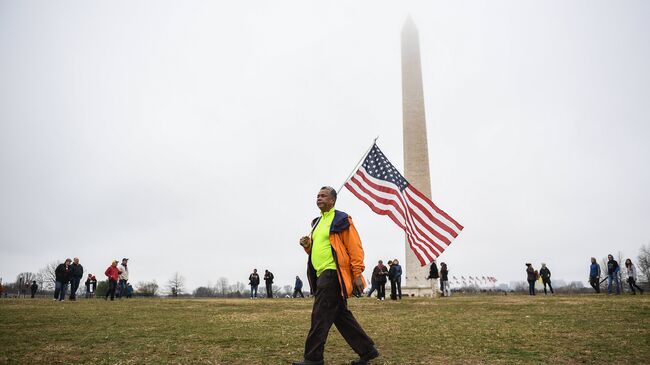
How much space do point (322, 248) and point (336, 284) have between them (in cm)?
44

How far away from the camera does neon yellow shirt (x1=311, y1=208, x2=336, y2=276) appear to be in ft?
A: 17.0

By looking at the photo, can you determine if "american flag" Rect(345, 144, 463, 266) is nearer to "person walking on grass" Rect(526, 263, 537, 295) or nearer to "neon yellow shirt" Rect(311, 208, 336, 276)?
"neon yellow shirt" Rect(311, 208, 336, 276)

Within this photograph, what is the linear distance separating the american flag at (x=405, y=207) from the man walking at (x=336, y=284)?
198 inches

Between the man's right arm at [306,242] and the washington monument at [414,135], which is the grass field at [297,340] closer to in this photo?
the man's right arm at [306,242]

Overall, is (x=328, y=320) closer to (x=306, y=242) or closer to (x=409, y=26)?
(x=306, y=242)

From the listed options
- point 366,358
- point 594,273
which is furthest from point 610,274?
point 366,358

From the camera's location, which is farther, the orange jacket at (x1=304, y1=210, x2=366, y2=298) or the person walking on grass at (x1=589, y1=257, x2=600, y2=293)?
the person walking on grass at (x1=589, y1=257, x2=600, y2=293)

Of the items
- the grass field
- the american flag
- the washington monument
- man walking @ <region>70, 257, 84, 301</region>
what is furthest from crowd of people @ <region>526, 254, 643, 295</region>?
man walking @ <region>70, 257, 84, 301</region>

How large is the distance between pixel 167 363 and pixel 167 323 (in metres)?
4.44

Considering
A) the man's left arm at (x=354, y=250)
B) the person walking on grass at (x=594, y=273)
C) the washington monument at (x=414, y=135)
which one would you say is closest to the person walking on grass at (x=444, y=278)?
the washington monument at (x=414, y=135)

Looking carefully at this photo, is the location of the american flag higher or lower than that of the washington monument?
lower

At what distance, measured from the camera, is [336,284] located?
5.09 metres

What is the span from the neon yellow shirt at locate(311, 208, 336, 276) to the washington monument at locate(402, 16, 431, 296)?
2501 cm

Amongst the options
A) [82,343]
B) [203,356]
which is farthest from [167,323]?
[203,356]
